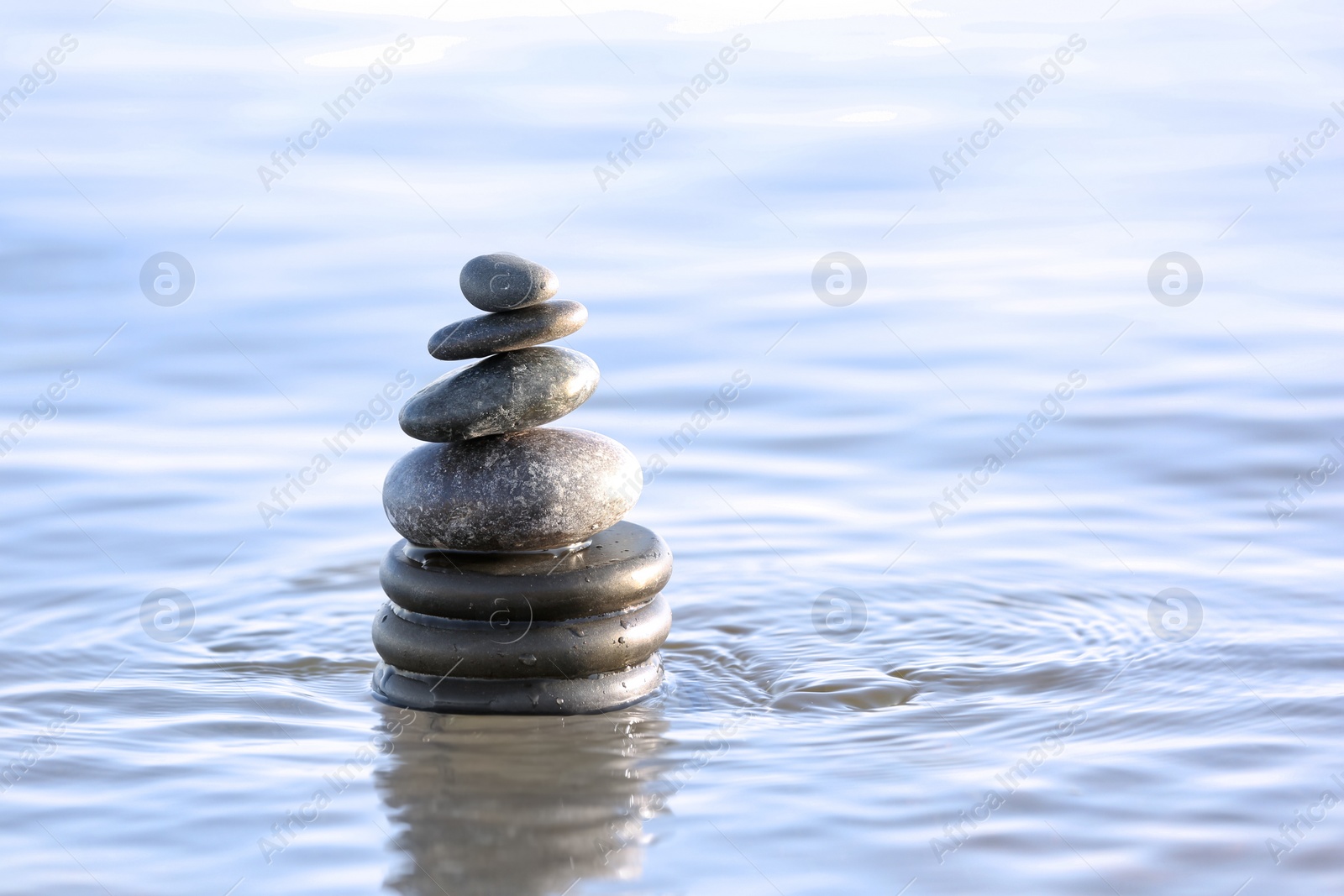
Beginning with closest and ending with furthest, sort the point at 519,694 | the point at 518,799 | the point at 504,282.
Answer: the point at 518,799 < the point at 504,282 < the point at 519,694

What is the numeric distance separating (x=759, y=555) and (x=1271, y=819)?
3.09 meters

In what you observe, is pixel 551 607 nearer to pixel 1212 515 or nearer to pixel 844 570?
pixel 844 570

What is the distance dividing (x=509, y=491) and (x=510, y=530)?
0.15 metres

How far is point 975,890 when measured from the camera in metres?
4.62

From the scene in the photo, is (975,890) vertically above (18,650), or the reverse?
(18,650)

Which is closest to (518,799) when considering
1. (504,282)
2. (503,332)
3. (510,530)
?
(510,530)

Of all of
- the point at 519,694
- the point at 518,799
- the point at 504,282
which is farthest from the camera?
the point at 519,694

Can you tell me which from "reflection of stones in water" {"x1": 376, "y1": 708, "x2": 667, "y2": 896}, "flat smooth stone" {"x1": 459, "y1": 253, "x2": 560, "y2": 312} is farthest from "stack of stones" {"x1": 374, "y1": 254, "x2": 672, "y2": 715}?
"reflection of stones in water" {"x1": 376, "y1": 708, "x2": 667, "y2": 896}

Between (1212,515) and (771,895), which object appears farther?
(1212,515)

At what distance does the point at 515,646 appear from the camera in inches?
231

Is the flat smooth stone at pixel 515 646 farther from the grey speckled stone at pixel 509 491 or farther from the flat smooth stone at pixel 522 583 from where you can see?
the grey speckled stone at pixel 509 491

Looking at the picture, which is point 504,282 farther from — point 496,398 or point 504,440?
point 504,440

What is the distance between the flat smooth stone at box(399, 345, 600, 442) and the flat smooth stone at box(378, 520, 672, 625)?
0.48 metres

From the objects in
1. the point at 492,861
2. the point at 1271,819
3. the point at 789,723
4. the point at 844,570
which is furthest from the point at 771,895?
the point at 844,570
